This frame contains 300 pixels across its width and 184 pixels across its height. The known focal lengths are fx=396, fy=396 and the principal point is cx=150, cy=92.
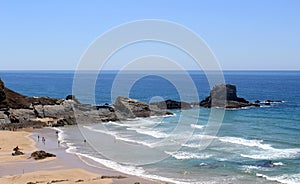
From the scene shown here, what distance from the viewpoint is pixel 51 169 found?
1351 inches

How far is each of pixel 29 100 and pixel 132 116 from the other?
2051cm

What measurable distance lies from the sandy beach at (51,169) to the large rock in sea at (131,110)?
27066 millimetres

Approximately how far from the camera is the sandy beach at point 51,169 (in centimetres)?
3052

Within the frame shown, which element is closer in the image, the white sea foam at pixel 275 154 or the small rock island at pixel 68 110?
the white sea foam at pixel 275 154

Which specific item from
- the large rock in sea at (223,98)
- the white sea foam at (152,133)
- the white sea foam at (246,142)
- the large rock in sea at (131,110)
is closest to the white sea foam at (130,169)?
the white sea foam at (152,133)

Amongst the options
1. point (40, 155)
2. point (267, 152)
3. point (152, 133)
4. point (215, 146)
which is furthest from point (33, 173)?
point (152, 133)

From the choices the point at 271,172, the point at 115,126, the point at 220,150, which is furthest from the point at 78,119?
the point at 271,172

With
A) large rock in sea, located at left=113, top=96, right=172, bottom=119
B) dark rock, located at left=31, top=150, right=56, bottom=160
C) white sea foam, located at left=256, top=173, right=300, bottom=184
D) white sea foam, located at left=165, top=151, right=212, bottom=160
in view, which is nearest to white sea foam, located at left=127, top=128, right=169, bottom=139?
white sea foam, located at left=165, top=151, right=212, bottom=160

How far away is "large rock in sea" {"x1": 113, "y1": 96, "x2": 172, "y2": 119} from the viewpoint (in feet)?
240

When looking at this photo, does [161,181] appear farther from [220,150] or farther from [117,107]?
[117,107]

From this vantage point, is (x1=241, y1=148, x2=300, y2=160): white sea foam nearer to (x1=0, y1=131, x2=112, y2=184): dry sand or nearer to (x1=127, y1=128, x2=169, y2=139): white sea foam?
(x1=127, y1=128, x2=169, y2=139): white sea foam

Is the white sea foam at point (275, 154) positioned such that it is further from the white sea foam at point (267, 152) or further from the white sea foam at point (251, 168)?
the white sea foam at point (251, 168)

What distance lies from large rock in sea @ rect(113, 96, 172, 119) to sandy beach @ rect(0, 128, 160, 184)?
88.8ft

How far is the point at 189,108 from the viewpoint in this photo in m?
84.6
